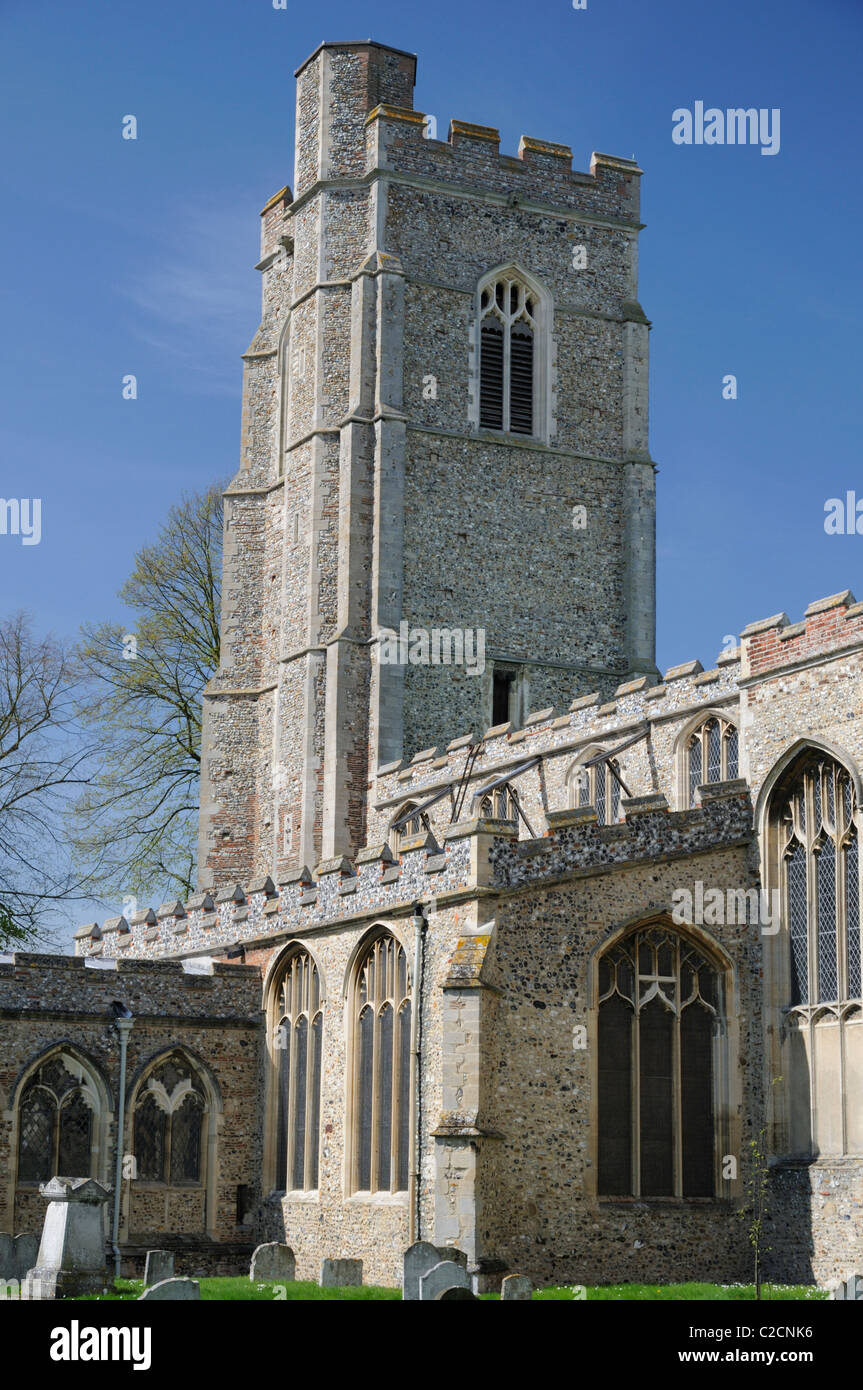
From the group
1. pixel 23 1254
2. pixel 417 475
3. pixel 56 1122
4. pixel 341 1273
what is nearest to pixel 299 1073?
pixel 56 1122

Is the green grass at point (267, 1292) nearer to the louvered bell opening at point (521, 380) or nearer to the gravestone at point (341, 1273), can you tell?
the gravestone at point (341, 1273)

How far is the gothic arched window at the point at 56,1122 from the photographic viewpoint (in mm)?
26141

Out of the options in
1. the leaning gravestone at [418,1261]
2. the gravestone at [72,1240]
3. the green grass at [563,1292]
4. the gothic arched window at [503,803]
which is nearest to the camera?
the gravestone at [72,1240]

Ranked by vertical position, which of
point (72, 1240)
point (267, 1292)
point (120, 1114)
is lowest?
point (267, 1292)

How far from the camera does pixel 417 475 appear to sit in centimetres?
3941

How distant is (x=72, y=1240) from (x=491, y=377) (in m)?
25.2

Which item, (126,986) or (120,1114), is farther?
(126,986)

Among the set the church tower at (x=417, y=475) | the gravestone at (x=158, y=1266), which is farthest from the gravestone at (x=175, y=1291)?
the church tower at (x=417, y=475)

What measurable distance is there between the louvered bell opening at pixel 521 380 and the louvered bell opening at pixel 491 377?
277 mm

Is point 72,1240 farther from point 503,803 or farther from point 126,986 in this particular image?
point 503,803

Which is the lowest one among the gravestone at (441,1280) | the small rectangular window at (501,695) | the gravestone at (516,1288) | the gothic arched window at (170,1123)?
the gravestone at (516,1288)

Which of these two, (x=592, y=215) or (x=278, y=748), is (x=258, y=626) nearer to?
(x=278, y=748)

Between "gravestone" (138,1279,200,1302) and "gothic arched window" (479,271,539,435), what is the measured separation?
26340 mm

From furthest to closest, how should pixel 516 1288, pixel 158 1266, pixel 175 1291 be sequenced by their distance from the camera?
pixel 158 1266, pixel 516 1288, pixel 175 1291
